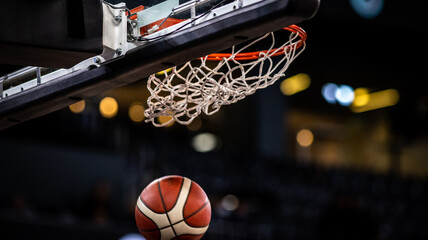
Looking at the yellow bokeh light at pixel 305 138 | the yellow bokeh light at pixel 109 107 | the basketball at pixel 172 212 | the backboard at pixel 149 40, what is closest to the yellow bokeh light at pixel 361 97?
the yellow bokeh light at pixel 305 138

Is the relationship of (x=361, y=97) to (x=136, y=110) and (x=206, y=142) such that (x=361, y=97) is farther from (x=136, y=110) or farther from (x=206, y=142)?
(x=136, y=110)

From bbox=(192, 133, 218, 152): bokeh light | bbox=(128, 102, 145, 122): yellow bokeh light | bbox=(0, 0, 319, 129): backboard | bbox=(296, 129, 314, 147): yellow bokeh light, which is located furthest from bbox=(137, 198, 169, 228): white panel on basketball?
bbox=(296, 129, 314, 147): yellow bokeh light

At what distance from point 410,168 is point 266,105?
717 cm

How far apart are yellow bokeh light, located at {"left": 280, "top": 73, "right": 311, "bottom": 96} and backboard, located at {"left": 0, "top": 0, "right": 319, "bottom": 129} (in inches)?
360

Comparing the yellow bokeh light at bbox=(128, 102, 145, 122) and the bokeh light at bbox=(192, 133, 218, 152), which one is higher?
the yellow bokeh light at bbox=(128, 102, 145, 122)

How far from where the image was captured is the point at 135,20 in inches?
111

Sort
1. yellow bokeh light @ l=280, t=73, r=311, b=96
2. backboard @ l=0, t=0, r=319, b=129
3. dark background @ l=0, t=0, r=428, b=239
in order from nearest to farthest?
backboard @ l=0, t=0, r=319, b=129 → dark background @ l=0, t=0, r=428, b=239 → yellow bokeh light @ l=280, t=73, r=311, b=96

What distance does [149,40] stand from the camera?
2691 mm

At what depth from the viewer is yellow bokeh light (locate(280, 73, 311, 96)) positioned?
12.4 metres

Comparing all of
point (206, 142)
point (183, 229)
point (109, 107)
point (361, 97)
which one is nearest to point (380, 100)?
point (361, 97)

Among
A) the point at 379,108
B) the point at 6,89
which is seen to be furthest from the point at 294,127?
the point at 6,89

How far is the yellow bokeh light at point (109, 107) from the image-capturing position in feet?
46.6

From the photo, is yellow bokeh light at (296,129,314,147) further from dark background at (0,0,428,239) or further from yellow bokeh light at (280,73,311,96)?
yellow bokeh light at (280,73,311,96)

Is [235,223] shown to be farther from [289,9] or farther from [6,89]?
[289,9]
